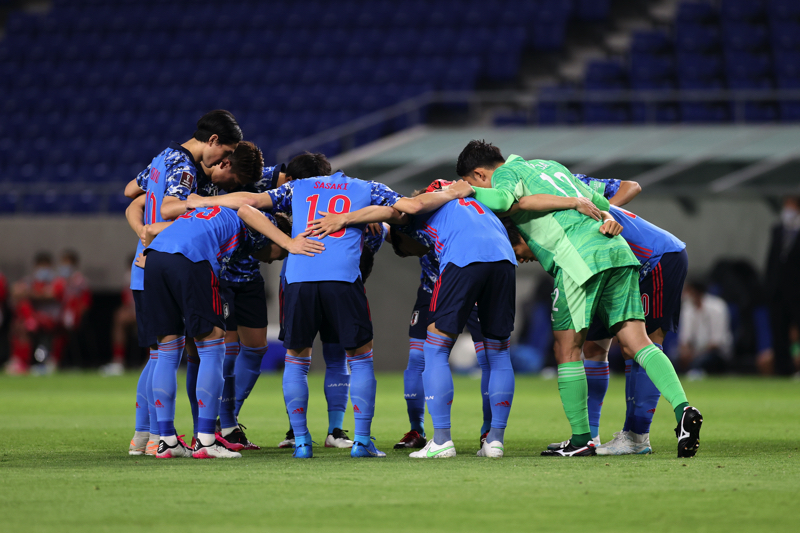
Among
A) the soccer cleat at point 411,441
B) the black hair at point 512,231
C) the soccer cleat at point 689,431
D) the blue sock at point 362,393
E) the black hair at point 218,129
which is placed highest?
the black hair at point 218,129

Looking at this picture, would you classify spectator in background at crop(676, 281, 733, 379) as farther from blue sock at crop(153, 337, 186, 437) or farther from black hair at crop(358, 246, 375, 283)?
blue sock at crop(153, 337, 186, 437)

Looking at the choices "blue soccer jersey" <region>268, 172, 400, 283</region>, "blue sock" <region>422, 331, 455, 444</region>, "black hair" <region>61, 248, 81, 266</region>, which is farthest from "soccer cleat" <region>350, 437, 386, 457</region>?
"black hair" <region>61, 248, 81, 266</region>

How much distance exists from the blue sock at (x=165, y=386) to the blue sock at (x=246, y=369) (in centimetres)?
107

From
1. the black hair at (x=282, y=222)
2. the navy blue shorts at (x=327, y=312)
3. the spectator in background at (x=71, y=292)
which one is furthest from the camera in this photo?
the spectator in background at (x=71, y=292)

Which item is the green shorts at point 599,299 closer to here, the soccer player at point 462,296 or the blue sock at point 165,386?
the soccer player at point 462,296

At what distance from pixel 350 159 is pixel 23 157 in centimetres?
731

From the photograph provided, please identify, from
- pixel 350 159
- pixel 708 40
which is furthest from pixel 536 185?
pixel 708 40

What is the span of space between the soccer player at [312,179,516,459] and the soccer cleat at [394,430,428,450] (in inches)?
27.8

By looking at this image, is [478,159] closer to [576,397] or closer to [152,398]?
[576,397]

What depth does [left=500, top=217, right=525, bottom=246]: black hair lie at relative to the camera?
6.16 metres

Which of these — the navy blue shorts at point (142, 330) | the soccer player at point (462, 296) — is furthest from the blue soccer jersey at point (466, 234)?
the navy blue shorts at point (142, 330)

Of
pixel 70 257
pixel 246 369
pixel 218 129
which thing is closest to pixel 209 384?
pixel 246 369

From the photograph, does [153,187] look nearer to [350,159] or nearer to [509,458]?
[509,458]

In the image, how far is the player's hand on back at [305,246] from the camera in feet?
18.6
